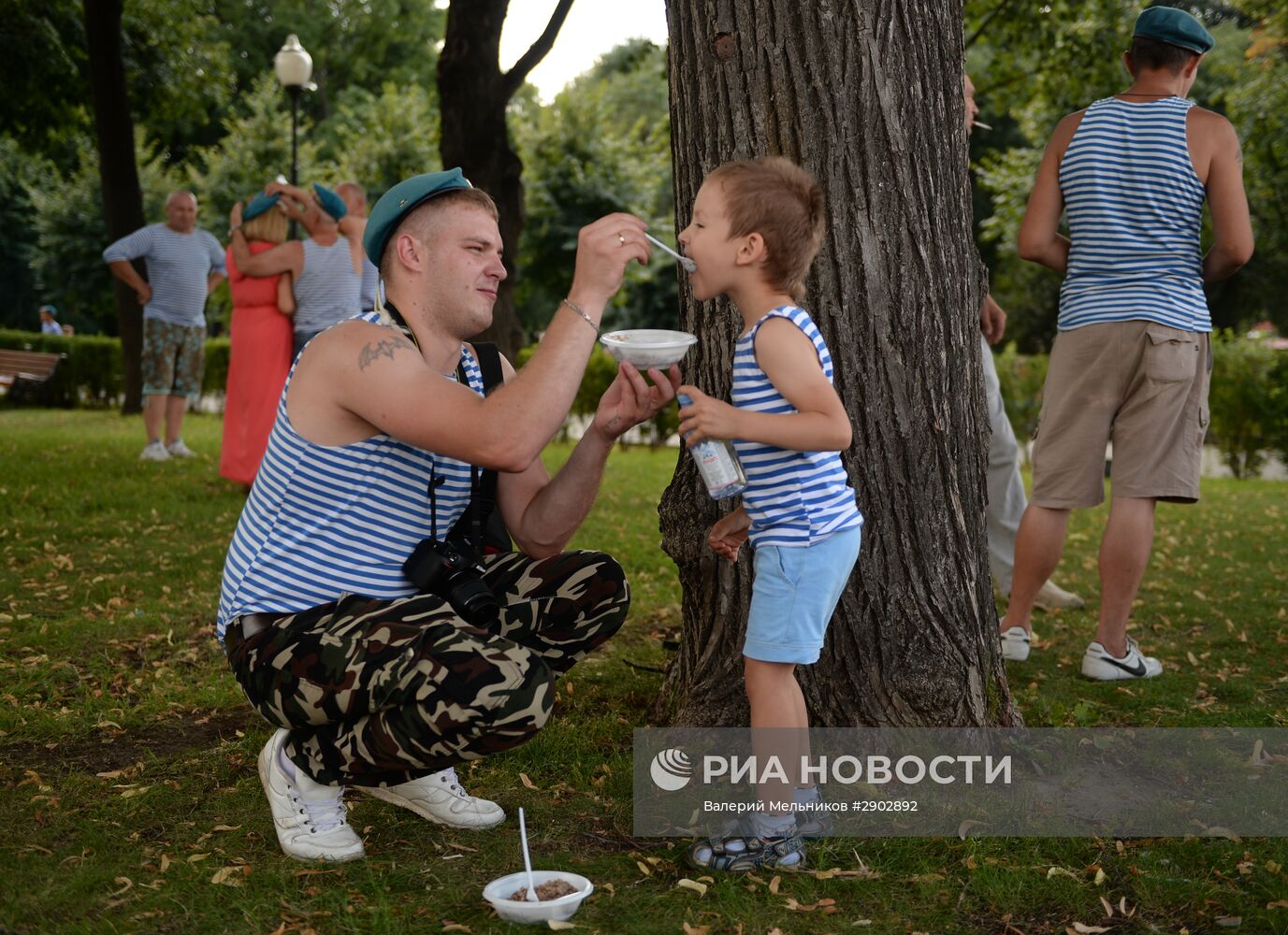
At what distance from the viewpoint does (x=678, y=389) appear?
9.14ft

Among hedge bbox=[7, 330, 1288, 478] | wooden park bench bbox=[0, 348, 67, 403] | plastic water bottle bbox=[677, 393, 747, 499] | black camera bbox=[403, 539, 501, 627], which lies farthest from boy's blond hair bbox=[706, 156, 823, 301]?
wooden park bench bbox=[0, 348, 67, 403]

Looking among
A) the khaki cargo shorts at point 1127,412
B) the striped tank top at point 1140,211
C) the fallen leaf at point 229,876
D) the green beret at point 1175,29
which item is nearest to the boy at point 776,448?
the fallen leaf at point 229,876

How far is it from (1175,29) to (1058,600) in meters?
2.54

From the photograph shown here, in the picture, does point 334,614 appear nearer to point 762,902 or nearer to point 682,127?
point 762,902

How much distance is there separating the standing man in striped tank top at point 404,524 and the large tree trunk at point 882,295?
0.66 m

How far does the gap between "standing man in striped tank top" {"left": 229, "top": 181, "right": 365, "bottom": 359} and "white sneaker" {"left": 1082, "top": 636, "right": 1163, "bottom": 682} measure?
505 centimetres

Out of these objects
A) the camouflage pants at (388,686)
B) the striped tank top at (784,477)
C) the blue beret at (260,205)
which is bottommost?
the camouflage pants at (388,686)

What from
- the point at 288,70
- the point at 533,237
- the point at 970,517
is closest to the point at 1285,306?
the point at 533,237

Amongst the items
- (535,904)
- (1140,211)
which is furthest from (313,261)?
(535,904)

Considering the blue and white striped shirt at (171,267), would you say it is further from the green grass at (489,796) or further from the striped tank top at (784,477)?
the striped tank top at (784,477)

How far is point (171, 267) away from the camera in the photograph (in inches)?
412

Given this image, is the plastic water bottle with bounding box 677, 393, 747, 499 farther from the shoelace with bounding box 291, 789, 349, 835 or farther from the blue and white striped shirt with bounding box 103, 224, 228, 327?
the blue and white striped shirt with bounding box 103, 224, 228, 327

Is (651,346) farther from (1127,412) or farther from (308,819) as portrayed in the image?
(1127,412)

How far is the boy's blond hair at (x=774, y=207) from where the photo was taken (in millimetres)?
2742
